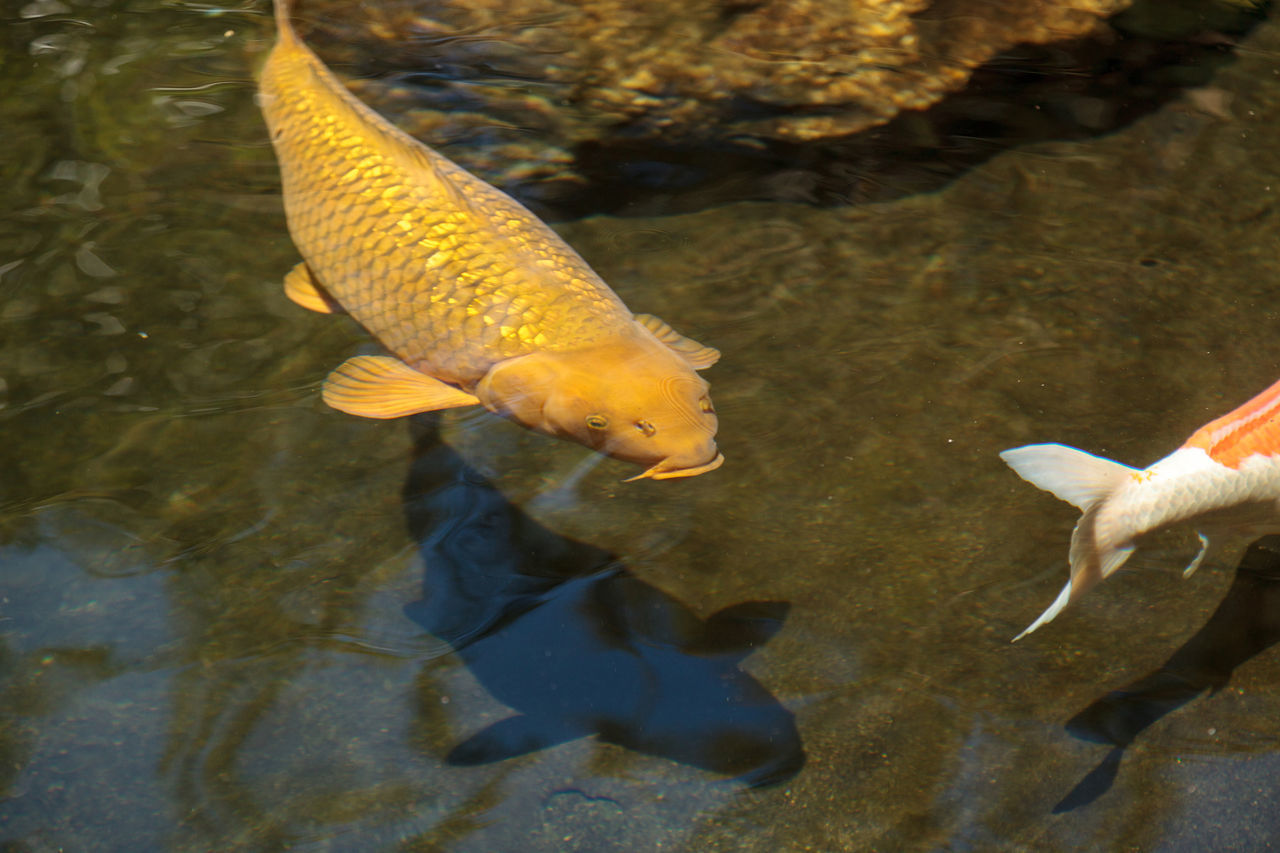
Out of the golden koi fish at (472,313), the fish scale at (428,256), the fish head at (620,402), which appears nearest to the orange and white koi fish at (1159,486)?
the fish head at (620,402)

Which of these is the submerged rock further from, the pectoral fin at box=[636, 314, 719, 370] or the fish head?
the fish head

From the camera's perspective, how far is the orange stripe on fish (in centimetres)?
286

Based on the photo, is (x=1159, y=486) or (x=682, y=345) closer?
(x=1159, y=486)

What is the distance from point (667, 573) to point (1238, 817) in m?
1.76

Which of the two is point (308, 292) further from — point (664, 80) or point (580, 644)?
point (664, 80)

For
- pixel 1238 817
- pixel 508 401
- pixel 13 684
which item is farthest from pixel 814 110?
pixel 13 684

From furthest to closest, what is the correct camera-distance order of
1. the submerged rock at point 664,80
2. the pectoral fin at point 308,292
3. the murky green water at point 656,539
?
the submerged rock at point 664,80 < the pectoral fin at point 308,292 < the murky green water at point 656,539

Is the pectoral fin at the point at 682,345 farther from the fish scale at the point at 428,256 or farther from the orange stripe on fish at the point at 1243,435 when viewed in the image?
the orange stripe on fish at the point at 1243,435

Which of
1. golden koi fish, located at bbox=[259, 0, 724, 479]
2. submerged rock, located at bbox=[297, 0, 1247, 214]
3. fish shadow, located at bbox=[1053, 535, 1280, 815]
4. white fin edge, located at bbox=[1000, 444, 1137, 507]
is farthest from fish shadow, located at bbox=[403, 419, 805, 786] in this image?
submerged rock, located at bbox=[297, 0, 1247, 214]

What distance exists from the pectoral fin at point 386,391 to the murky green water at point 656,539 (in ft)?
2.31

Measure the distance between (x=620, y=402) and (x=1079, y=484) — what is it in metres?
1.28

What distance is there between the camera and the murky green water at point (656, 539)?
274 cm

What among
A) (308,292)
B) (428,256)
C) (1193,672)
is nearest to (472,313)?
(428,256)

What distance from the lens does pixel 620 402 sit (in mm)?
2605
